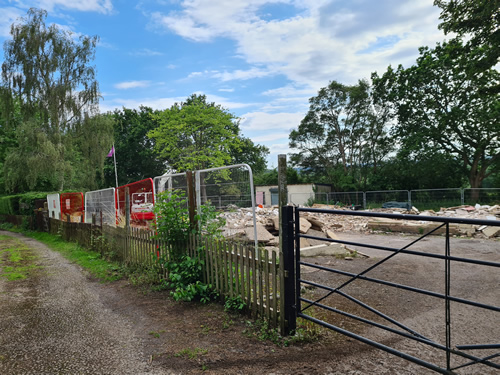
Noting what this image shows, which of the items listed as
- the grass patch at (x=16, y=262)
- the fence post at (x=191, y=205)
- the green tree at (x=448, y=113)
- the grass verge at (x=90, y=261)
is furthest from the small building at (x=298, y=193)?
the fence post at (x=191, y=205)

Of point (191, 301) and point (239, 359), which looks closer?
point (239, 359)

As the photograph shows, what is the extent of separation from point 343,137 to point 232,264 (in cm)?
4010

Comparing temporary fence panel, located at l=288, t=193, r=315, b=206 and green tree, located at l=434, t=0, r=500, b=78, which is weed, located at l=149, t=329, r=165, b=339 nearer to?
green tree, located at l=434, t=0, r=500, b=78

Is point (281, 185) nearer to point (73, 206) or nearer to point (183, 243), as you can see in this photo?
point (183, 243)

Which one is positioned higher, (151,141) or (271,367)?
(151,141)

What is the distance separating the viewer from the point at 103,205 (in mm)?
12867

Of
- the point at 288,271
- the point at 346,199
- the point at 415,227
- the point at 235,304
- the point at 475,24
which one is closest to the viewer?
the point at 288,271

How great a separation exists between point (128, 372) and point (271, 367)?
1.38 meters

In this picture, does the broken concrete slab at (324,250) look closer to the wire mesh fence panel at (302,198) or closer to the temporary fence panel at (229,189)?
the temporary fence panel at (229,189)

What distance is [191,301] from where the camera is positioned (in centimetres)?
516

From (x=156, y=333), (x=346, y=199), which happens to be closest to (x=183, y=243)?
(x=156, y=333)

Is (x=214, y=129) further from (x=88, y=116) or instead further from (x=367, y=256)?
(x=367, y=256)

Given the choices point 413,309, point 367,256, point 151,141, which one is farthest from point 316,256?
point 151,141

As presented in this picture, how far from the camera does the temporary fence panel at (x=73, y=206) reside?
633 inches
